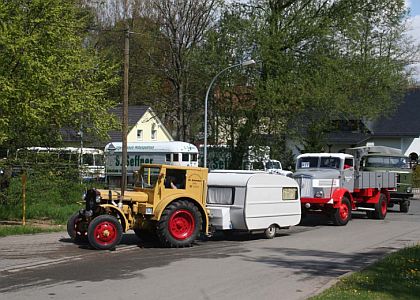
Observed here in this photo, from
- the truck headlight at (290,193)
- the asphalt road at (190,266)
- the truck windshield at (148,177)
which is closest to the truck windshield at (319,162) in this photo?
the asphalt road at (190,266)

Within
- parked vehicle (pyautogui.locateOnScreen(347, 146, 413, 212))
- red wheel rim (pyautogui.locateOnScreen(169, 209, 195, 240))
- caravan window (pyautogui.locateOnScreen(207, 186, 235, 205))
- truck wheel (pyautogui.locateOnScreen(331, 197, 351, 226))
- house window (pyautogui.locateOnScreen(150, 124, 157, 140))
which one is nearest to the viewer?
red wheel rim (pyautogui.locateOnScreen(169, 209, 195, 240))

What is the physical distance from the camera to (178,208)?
1539 centimetres

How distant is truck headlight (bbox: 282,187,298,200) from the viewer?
18.3 meters

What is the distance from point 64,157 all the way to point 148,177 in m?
6.17

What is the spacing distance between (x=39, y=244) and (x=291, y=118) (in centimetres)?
2116

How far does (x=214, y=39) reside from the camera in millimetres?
34875

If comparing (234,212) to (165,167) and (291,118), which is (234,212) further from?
(291,118)

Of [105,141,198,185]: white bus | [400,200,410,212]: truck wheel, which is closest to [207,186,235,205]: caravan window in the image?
[400,200,410,212]: truck wheel

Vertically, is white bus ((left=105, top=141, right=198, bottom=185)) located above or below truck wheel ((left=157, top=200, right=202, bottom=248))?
above

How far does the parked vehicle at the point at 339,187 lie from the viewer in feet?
71.7

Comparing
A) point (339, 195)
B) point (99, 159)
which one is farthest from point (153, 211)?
point (99, 159)

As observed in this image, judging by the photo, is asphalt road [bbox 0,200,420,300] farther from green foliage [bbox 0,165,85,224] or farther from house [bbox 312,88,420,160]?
house [bbox 312,88,420,160]

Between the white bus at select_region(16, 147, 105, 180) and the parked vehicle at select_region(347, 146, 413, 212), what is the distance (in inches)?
487

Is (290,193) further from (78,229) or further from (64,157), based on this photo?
(64,157)
